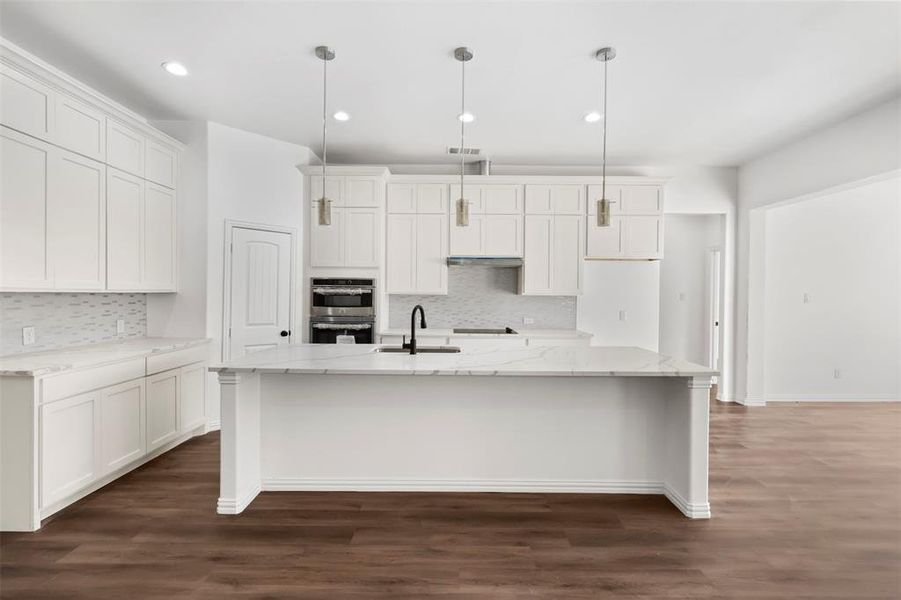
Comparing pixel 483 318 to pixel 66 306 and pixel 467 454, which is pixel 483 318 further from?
pixel 66 306

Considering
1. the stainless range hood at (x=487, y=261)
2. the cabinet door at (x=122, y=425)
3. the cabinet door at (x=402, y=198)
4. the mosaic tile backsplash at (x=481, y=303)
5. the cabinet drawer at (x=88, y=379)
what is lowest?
the cabinet door at (x=122, y=425)

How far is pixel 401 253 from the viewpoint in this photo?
Answer: 532cm

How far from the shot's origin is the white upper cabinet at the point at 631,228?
17.5 feet

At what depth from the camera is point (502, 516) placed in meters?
2.70

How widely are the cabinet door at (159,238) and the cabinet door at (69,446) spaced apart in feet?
4.24

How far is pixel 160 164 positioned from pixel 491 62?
2.97 m

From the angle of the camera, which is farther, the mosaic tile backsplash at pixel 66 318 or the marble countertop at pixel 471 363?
the mosaic tile backsplash at pixel 66 318

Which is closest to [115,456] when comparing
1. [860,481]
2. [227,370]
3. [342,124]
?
[227,370]

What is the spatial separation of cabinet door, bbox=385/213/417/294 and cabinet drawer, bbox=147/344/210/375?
6.56 feet

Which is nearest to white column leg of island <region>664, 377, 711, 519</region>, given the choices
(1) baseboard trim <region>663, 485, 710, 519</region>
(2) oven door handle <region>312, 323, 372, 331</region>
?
(1) baseboard trim <region>663, 485, 710, 519</region>

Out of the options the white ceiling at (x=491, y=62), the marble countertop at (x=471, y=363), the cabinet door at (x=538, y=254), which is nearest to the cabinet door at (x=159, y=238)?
the white ceiling at (x=491, y=62)

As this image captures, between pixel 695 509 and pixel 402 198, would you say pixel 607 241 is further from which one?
pixel 695 509

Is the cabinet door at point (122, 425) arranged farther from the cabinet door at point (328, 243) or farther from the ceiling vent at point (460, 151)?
the ceiling vent at point (460, 151)

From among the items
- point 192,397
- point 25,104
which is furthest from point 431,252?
point 25,104
